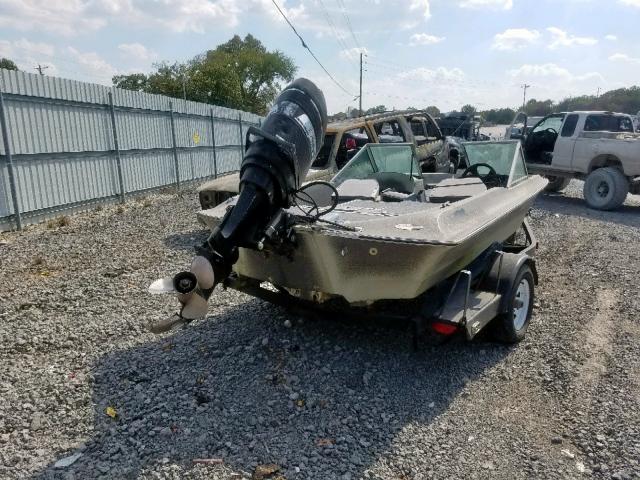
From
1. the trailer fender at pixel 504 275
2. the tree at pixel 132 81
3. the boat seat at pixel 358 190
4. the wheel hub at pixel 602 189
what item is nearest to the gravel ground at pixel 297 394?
the trailer fender at pixel 504 275

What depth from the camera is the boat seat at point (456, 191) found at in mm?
4270

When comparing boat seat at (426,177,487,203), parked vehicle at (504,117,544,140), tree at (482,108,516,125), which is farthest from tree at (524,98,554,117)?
boat seat at (426,177,487,203)

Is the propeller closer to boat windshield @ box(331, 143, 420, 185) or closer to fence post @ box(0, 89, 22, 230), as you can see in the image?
boat windshield @ box(331, 143, 420, 185)

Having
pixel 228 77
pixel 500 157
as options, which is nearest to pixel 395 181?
pixel 500 157

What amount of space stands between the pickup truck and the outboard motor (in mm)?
3271

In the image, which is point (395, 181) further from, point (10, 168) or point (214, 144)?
point (214, 144)

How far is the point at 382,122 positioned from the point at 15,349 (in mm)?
6901

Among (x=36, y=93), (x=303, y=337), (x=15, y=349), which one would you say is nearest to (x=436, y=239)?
(x=303, y=337)

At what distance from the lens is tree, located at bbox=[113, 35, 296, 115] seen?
34.1 metres

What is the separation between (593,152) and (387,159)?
8.06 m

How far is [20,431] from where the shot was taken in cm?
291

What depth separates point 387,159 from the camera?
215 inches

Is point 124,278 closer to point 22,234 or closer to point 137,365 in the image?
point 137,365

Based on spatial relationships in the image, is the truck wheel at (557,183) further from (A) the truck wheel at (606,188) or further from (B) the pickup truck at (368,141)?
(B) the pickup truck at (368,141)
